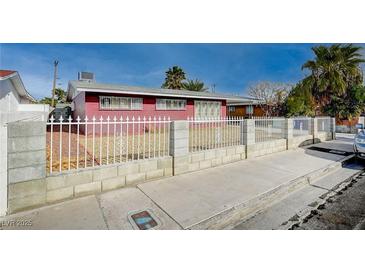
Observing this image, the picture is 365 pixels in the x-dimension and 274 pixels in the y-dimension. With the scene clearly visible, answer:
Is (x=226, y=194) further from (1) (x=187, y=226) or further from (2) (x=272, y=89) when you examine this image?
(2) (x=272, y=89)

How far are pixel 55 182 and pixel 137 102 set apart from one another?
1032cm

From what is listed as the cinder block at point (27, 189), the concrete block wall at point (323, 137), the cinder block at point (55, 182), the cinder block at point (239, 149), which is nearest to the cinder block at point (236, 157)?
the cinder block at point (239, 149)

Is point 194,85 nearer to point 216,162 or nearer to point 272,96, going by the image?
point 272,96

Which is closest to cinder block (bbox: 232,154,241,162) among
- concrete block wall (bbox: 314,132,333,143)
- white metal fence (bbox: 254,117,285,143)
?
white metal fence (bbox: 254,117,285,143)

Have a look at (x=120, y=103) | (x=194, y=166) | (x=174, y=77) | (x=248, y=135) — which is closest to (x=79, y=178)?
(x=194, y=166)

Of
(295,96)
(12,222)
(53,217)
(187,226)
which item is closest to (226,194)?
(187,226)

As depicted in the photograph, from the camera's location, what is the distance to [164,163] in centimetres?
491

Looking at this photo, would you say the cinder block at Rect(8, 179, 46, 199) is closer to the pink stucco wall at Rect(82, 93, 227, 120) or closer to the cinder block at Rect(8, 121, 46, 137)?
the cinder block at Rect(8, 121, 46, 137)

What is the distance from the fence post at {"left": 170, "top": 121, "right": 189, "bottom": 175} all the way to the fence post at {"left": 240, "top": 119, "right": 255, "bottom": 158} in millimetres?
2600

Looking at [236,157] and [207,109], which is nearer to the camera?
[236,157]

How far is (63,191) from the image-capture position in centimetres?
359

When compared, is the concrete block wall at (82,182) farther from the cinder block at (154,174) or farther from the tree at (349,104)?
the tree at (349,104)

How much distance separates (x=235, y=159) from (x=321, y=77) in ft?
57.6

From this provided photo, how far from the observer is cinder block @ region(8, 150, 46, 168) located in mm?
3137
